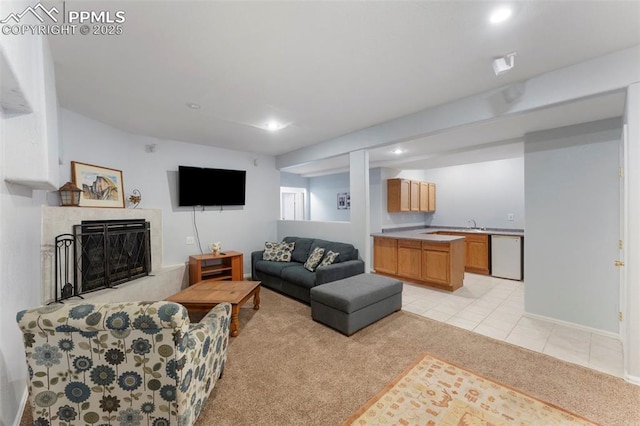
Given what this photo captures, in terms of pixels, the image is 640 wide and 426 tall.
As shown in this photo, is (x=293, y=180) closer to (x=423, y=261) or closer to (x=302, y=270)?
(x=302, y=270)

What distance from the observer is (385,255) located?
5.44 meters

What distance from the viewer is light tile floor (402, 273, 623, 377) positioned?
2.47 meters

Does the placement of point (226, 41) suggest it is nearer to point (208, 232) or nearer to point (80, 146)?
point (80, 146)

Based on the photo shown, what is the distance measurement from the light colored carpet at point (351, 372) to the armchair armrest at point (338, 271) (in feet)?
1.99

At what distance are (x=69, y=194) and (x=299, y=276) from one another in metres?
2.96

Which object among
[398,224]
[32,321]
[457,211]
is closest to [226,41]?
[32,321]

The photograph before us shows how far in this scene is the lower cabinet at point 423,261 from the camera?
441 cm

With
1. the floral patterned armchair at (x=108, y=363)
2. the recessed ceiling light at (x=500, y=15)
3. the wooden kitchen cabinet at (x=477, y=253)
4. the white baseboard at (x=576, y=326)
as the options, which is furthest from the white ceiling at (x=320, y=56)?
the wooden kitchen cabinet at (x=477, y=253)

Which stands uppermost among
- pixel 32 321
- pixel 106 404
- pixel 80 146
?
pixel 80 146

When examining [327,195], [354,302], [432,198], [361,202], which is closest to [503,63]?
[361,202]

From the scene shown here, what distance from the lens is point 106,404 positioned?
57.2 inches

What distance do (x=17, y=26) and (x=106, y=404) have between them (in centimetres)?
207

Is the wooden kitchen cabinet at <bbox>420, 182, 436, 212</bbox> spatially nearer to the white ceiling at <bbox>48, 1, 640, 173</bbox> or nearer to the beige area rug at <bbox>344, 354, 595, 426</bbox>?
the white ceiling at <bbox>48, 1, 640, 173</bbox>

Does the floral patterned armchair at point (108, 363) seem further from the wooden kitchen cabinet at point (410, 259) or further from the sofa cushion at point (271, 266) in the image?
the wooden kitchen cabinet at point (410, 259)
